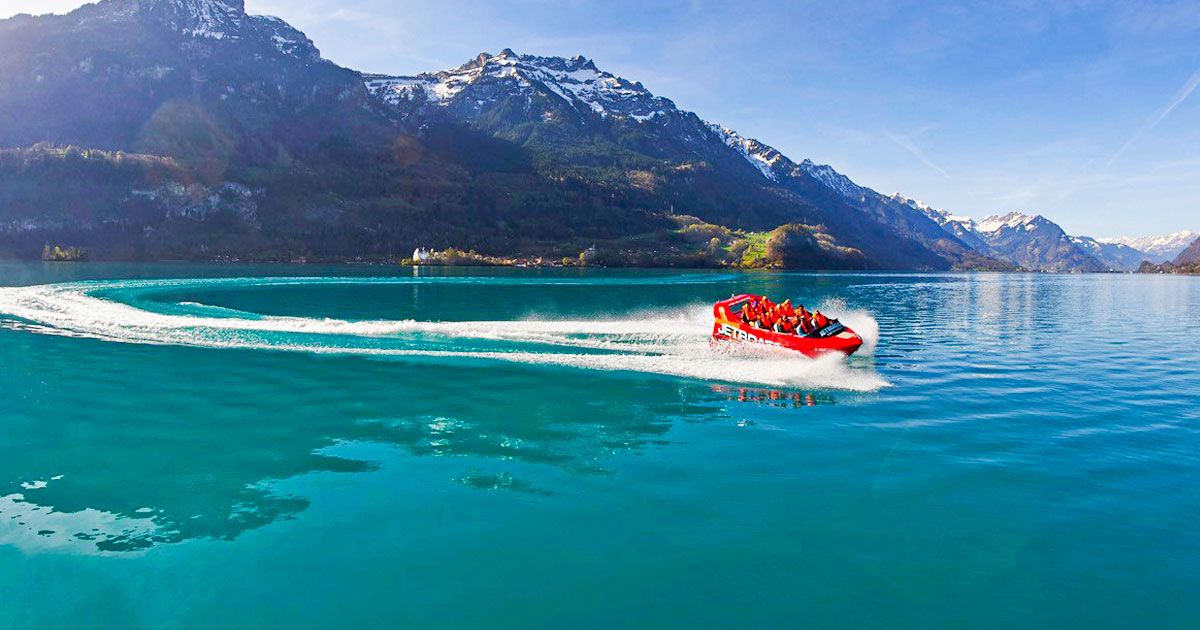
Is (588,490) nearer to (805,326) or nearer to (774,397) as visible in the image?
(774,397)

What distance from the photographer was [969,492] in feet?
56.6

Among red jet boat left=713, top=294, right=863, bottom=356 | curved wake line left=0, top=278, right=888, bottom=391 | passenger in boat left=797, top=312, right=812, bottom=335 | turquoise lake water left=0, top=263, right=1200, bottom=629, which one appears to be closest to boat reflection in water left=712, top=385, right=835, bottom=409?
turquoise lake water left=0, top=263, right=1200, bottom=629

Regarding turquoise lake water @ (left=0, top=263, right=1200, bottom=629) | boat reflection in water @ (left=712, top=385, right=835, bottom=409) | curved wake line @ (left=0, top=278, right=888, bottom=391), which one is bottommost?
turquoise lake water @ (left=0, top=263, right=1200, bottom=629)

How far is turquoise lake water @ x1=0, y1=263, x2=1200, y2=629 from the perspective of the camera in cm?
1191

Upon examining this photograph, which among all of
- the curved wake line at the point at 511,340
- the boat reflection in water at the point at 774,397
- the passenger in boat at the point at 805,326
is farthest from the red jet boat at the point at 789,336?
the boat reflection in water at the point at 774,397

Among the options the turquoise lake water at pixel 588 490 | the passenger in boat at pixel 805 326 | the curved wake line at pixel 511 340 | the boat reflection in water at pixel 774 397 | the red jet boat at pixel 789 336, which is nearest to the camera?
the turquoise lake water at pixel 588 490

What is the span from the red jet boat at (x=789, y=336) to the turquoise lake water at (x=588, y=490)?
1.22 m

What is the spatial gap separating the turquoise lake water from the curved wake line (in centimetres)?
49

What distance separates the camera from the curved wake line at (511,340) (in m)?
32.9

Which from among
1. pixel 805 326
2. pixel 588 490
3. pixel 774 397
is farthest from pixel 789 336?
pixel 588 490

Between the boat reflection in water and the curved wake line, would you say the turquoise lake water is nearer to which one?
the boat reflection in water

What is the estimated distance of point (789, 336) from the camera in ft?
118

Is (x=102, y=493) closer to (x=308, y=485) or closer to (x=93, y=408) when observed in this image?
(x=308, y=485)

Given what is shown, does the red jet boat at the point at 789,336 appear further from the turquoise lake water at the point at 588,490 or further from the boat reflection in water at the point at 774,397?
the boat reflection in water at the point at 774,397
